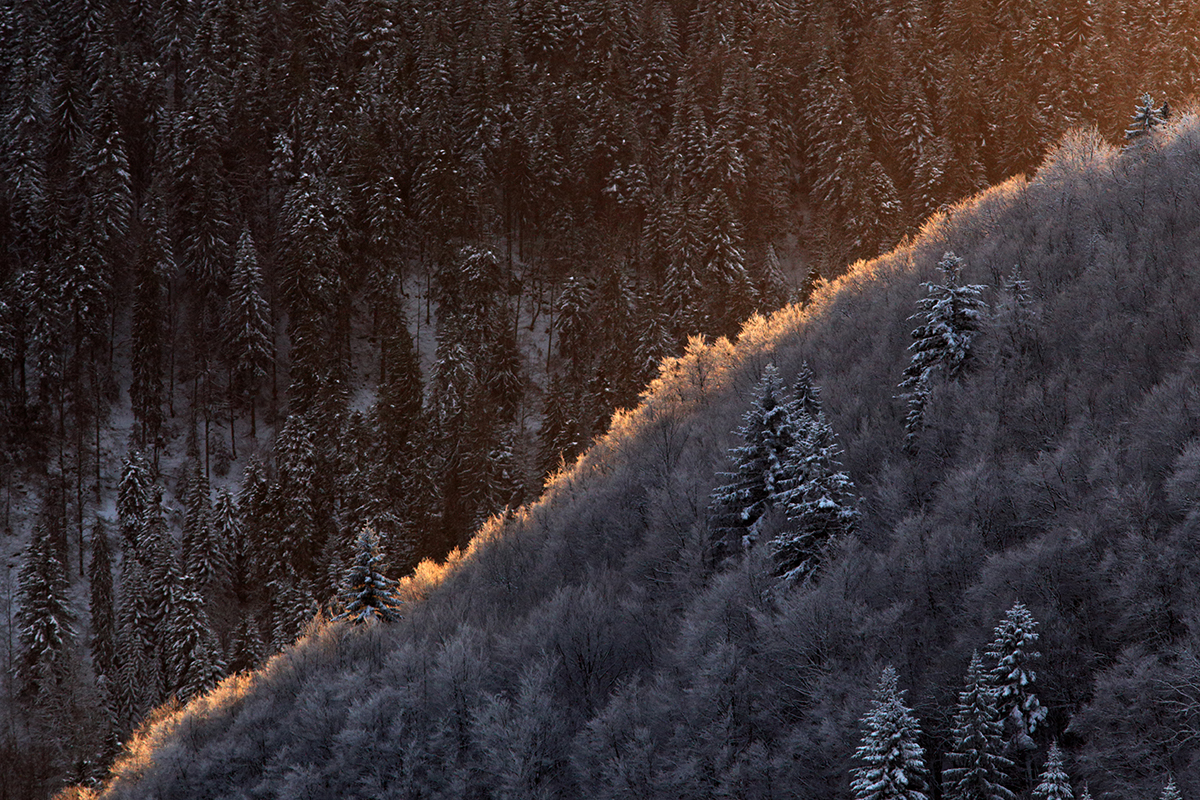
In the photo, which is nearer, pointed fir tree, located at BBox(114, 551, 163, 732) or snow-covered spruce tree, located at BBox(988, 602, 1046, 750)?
snow-covered spruce tree, located at BBox(988, 602, 1046, 750)

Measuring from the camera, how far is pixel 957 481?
27719mm

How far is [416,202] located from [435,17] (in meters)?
24.7

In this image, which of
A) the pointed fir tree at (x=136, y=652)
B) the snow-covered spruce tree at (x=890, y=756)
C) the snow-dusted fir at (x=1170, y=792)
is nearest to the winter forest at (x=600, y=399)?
the snow-covered spruce tree at (x=890, y=756)

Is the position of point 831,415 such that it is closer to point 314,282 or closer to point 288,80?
point 314,282

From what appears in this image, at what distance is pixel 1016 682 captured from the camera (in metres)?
21.3

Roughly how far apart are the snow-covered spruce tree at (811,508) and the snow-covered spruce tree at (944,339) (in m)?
3.98

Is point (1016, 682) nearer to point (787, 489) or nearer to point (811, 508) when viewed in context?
point (811, 508)

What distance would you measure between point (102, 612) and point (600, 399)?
1404 inches

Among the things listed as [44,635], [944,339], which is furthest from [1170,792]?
[44,635]

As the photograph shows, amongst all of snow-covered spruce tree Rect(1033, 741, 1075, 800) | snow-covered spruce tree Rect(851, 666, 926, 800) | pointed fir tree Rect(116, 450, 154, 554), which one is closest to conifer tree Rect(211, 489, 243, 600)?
pointed fir tree Rect(116, 450, 154, 554)

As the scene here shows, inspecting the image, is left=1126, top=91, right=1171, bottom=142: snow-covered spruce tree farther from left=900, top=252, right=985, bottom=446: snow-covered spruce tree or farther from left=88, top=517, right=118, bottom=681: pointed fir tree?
left=88, top=517, right=118, bottom=681: pointed fir tree

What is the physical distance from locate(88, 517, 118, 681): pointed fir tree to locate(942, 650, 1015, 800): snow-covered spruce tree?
178 ft

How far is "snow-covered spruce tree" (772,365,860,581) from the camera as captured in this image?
2931 cm

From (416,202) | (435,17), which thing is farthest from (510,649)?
(435,17)
